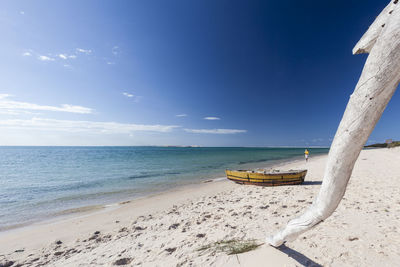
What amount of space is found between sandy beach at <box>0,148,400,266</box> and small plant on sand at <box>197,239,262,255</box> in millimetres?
73

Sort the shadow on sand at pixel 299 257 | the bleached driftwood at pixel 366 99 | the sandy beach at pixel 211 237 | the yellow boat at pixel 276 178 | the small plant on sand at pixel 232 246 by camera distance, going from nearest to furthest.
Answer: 1. the bleached driftwood at pixel 366 99
2. the shadow on sand at pixel 299 257
3. the sandy beach at pixel 211 237
4. the small plant on sand at pixel 232 246
5. the yellow boat at pixel 276 178

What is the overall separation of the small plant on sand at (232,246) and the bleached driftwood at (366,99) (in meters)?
2.29

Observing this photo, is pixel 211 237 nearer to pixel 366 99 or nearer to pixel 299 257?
pixel 299 257

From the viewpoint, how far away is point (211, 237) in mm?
4551

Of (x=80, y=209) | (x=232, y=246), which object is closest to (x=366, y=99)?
(x=232, y=246)

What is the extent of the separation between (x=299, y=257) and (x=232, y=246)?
1.27m

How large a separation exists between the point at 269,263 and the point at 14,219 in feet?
35.9

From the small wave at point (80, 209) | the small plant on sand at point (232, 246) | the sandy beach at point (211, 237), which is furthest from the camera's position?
the small wave at point (80, 209)

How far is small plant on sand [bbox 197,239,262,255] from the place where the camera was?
351 cm

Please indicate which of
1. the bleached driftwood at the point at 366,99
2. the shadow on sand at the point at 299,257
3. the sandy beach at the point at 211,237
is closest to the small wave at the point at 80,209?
the sandy beach at the point at 211,237

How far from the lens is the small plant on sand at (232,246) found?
351 centimetres

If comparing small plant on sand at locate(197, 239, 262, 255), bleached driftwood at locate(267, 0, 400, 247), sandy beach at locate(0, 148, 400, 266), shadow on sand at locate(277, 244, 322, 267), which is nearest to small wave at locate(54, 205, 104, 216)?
sandy beach at locate(0, 148, 400, 266)

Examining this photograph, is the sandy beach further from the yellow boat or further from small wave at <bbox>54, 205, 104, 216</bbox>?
the yellow boat

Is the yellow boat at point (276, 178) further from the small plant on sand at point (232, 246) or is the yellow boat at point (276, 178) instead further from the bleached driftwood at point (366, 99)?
the bleached driftwood at point (366, 99)
